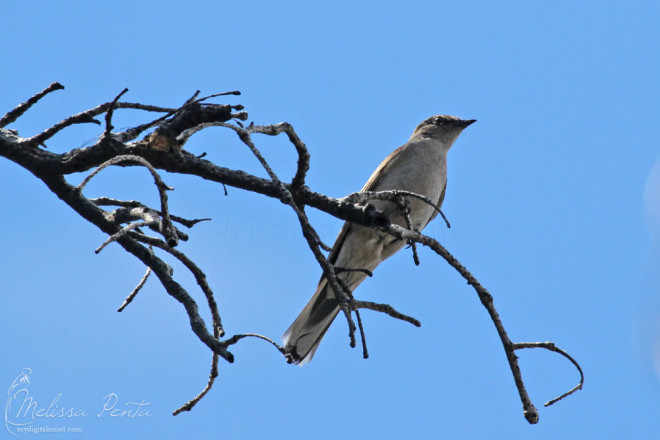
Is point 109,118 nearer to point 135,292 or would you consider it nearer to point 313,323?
point 135,292

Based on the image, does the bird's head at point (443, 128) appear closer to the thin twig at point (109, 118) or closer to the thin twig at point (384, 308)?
the thin twig at point (384, 308)

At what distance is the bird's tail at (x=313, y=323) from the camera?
6895mm

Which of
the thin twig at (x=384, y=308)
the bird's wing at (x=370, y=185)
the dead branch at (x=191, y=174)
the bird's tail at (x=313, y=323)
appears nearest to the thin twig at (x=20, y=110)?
the dead branch at (x=191, y=174)

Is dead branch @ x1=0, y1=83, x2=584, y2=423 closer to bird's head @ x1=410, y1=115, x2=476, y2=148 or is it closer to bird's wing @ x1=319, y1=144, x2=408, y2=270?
bird's wing @ x1=319, y1=144, x2=408, y2=270

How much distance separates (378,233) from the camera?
6.89m

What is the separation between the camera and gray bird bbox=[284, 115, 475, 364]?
6988mm

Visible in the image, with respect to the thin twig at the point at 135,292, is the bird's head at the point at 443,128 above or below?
above

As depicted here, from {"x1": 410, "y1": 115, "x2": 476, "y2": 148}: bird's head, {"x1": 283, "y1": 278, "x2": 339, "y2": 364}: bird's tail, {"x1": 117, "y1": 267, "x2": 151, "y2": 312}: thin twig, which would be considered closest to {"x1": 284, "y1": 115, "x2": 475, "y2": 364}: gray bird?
{"x1": 283, "y1": 278, "x2": 339, "y2": 364}: bird's tail

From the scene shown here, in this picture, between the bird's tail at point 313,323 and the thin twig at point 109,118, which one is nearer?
the thin twig at point 109,118

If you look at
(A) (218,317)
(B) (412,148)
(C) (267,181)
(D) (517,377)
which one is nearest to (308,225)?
(C) (267,181)

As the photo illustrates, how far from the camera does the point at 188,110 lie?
3619 mm

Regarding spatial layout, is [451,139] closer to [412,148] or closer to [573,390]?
[412,148]

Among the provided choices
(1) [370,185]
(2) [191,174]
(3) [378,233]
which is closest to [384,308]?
(2) [191,174]

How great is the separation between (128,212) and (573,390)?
2.32 m
